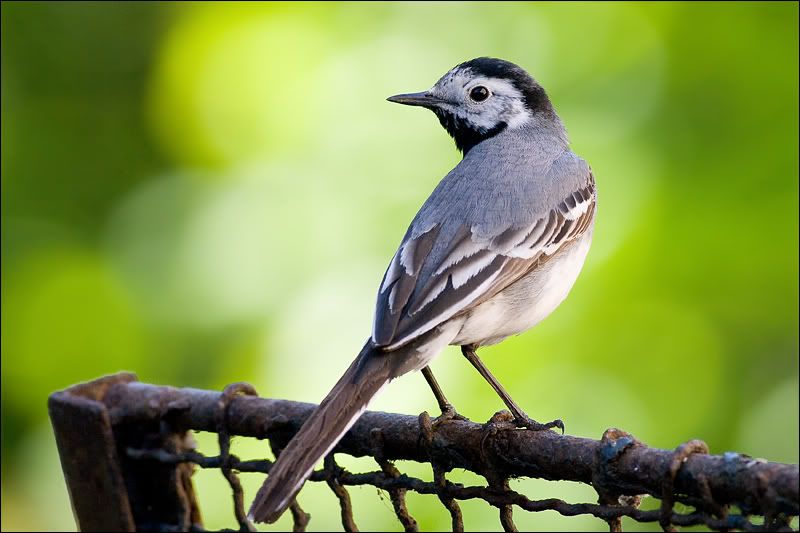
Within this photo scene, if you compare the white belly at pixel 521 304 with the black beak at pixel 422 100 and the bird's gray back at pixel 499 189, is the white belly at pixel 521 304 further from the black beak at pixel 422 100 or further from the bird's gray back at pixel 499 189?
the black beak at pixel 422 100

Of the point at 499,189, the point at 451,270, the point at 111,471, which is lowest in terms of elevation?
the point at 111,471

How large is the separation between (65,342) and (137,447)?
205 cm

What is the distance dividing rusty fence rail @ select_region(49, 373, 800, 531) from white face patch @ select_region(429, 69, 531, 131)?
74.1 inches

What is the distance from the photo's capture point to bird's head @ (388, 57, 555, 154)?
446 centimetres

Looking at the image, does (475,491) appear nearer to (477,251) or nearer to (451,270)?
(451,270)

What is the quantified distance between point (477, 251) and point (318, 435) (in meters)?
1.06

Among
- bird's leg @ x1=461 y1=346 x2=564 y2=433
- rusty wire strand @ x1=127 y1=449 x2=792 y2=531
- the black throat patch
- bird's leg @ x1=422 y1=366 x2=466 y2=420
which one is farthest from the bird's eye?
rusty wire strand @ x1=127 y1=449 x2=792 y2=531

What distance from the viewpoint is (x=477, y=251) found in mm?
3471

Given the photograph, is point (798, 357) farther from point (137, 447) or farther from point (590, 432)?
point (137, 447)

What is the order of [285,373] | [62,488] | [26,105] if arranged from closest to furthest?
[285,373], [62,488], [26,105]

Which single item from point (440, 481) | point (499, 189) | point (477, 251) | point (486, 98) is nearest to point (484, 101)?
point (486, 98)

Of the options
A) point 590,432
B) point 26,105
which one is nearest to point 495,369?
point 590,432

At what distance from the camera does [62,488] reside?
5000 millimetres

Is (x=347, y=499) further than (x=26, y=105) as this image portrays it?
No
